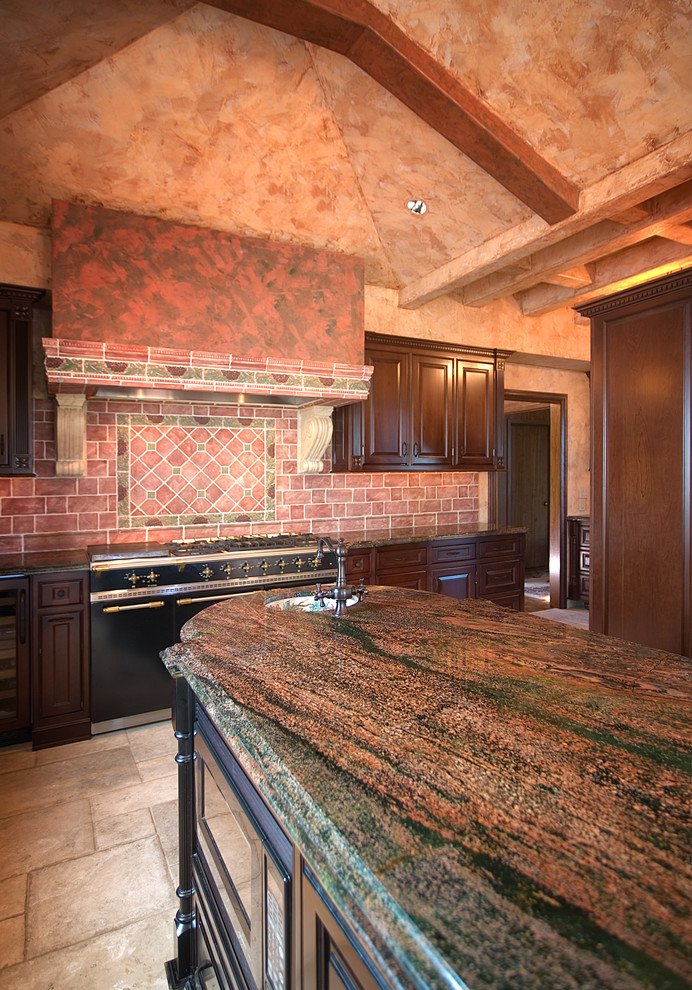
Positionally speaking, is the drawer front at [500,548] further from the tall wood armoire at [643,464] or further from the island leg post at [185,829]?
the island leg post at [185,829]

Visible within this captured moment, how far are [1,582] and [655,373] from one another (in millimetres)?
3590

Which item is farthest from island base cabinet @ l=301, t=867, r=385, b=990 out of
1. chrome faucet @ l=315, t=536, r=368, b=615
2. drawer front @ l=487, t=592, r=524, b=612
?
drawer front @ l=487, t=592, r=524, b=612

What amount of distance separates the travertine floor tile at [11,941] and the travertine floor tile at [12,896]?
3cm

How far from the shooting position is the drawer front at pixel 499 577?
511 cm

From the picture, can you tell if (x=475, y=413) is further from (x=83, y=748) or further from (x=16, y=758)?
(x=16, y=758)

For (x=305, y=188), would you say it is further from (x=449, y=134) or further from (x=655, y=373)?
(x=655, y=373)

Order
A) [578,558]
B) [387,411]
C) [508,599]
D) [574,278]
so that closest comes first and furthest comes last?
[387,411]
[574,278]
[508,599]
[578,558]

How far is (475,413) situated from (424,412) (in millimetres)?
632

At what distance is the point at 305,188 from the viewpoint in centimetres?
362

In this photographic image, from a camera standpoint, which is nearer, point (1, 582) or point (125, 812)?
point (125, 812)

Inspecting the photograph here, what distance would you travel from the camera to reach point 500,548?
525 centimetres

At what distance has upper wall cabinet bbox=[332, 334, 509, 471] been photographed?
455cm

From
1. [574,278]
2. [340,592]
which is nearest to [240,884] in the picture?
[340,592]

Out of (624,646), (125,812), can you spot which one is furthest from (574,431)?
(125,812)
